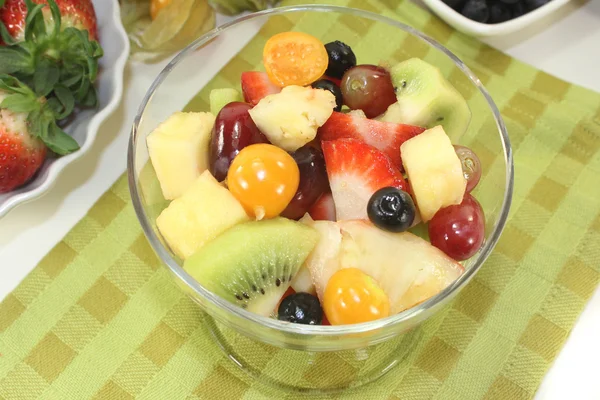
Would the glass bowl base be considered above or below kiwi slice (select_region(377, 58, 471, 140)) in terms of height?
below

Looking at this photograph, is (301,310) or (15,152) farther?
(15,152)

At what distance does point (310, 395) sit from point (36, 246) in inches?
19.6

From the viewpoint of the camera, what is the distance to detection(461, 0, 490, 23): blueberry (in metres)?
1.20

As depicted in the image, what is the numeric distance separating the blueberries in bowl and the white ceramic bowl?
0.09 feet

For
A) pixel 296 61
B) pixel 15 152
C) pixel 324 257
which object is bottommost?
pixel 15 152

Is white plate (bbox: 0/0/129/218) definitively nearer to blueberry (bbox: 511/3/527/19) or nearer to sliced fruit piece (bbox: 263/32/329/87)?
sliced fruit piece (bbox: 263/32/329/87)

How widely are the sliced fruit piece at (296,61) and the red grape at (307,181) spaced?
13 centimetres

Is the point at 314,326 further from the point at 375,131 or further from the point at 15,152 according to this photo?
the point at 15,152

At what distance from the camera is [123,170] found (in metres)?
1.06

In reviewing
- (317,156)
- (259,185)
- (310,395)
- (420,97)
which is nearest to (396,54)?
(420,97)

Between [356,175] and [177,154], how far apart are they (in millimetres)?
237

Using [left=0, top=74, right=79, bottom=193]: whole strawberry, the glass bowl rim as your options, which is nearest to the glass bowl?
the glass bowl rim

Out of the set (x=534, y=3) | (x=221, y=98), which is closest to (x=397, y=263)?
Result: (x=221, y=98)

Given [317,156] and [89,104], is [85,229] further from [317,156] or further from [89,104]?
[317,156]
